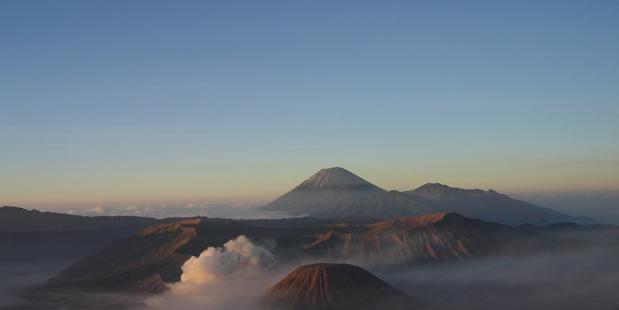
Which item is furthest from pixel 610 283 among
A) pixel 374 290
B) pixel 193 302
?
pixel 193 302

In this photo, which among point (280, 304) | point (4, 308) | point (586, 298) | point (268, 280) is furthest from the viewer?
point (268, 280)

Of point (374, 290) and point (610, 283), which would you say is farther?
point (610, 283)

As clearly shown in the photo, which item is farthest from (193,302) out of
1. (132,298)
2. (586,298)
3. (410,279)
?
(586,298)

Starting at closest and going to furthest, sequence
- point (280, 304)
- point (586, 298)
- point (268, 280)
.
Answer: point (280, 304) < point (586, 298) < point (268, 280)

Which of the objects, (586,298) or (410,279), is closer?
(586,298)

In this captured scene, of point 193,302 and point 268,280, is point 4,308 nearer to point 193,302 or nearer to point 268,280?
point 193,302

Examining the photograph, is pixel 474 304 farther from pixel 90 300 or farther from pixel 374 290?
pixel 90 300
